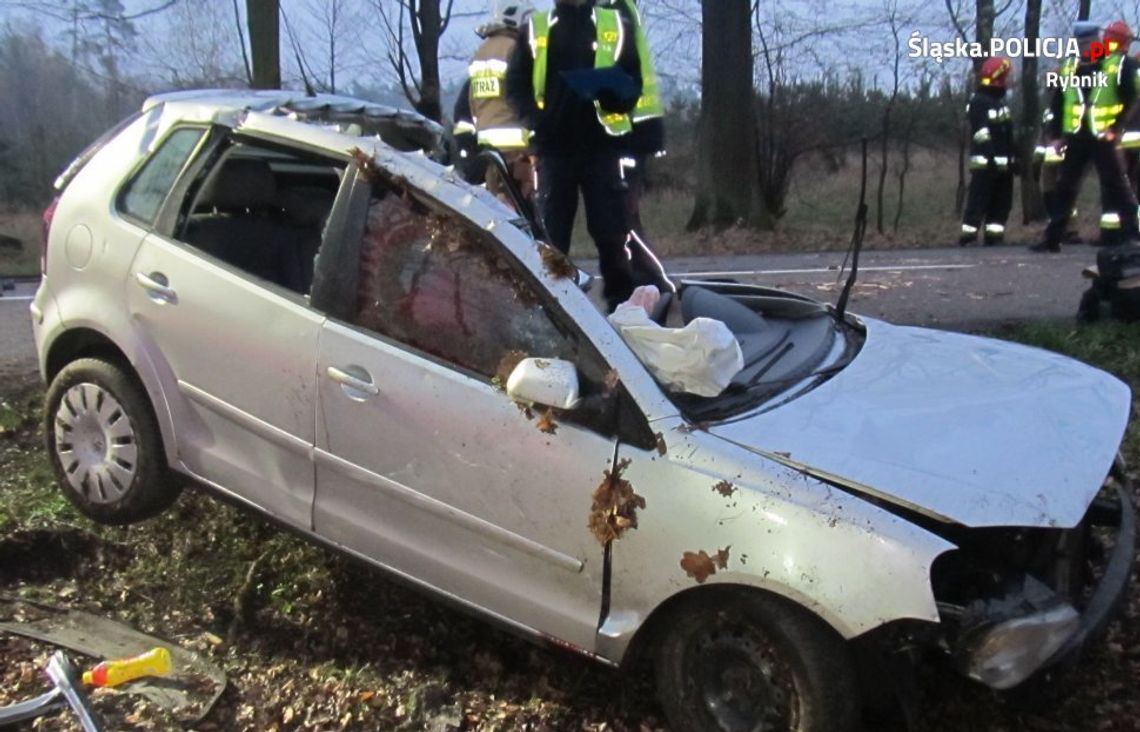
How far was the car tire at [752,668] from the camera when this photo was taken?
2609 millimetres

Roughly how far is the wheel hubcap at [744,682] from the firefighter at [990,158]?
382 inches

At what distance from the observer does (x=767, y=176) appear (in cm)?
1953

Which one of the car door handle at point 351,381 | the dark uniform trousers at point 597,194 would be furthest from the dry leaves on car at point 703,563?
the dark uniform trousers at point 597,194

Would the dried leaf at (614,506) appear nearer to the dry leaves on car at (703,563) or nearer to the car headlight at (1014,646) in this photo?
the dry leaves on car at (703,563)

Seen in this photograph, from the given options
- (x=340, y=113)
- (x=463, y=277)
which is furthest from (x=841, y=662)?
(x=340, y=113)

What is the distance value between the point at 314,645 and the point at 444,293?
1.34m

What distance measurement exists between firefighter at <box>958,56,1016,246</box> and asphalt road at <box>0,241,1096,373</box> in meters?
0.57

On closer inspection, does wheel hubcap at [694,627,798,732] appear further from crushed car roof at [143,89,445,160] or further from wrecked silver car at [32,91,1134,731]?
crushed car roof at [143,89,445,160]

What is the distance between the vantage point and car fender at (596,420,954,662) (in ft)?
8.25

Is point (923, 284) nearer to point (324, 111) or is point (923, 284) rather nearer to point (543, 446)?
point (324, 111)

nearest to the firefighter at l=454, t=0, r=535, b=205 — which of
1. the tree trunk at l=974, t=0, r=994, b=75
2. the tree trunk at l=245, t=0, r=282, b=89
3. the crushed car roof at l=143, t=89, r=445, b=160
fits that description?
the crushed car roof at l=143, t=89, r=445, b=160

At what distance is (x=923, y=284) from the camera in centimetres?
837

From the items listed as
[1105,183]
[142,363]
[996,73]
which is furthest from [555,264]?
[996,73]

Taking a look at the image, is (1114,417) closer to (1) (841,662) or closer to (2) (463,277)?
(1) (841,662)
